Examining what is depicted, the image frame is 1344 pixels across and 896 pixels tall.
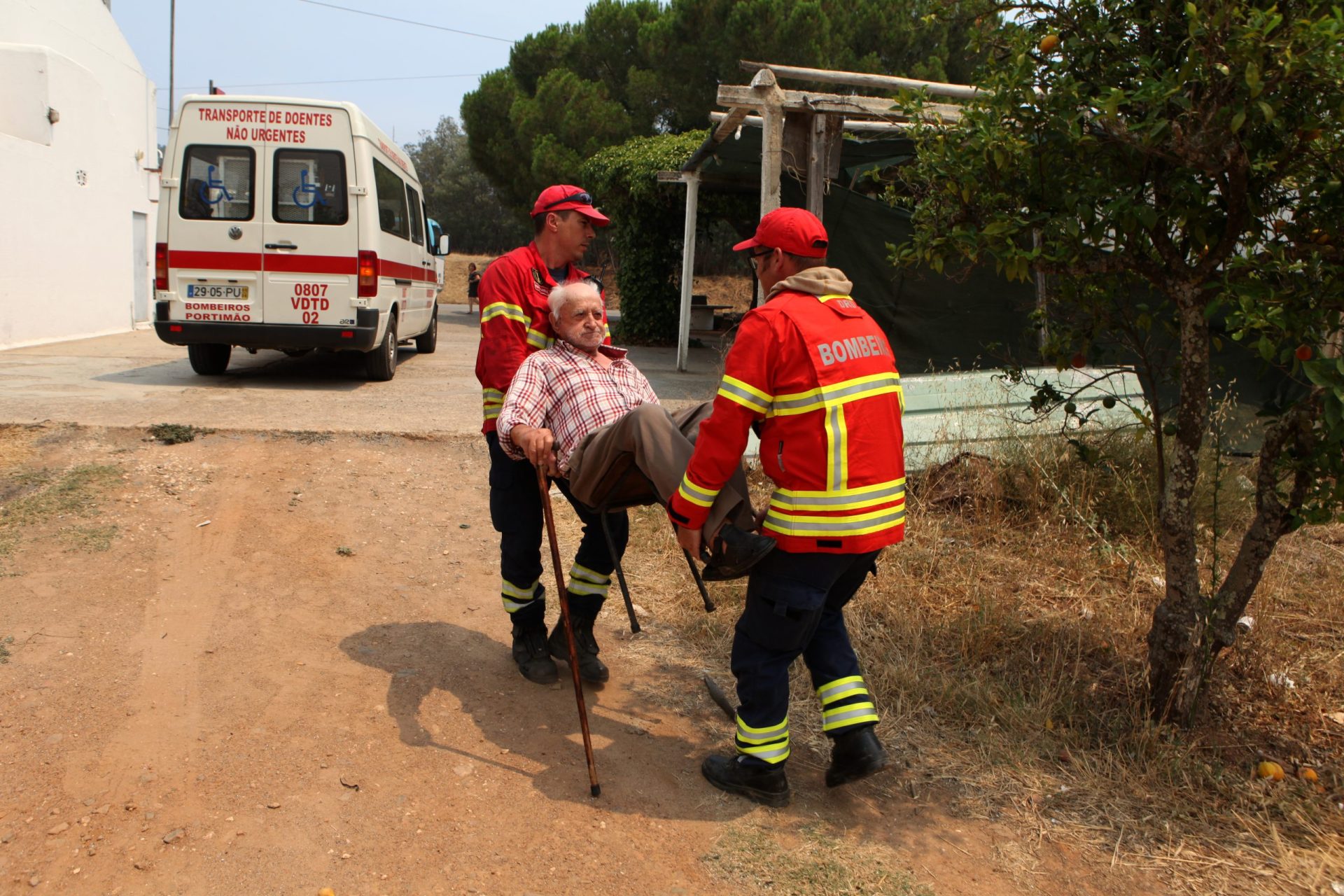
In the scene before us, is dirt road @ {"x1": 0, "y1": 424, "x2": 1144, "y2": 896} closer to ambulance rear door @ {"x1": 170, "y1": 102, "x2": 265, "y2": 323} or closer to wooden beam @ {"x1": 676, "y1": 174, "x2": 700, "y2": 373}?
ambulance rear door @ {"x1": 170, "y1": 102, "x2": 265, "y2": 323}

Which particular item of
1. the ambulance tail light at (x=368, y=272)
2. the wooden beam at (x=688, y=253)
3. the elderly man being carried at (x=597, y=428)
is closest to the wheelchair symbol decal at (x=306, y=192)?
the ambulance tail light at (x=368, y=272)

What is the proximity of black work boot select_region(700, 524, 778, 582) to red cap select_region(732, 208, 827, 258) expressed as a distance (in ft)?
2.76

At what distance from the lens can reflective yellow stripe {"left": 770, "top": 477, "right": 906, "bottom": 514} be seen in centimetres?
285

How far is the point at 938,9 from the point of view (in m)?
3.53

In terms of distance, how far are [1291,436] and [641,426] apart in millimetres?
2059

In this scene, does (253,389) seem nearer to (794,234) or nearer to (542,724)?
(542,724)

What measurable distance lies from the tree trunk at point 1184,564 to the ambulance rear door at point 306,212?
768 centimetres

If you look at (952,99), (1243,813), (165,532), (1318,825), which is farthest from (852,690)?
(952,99)

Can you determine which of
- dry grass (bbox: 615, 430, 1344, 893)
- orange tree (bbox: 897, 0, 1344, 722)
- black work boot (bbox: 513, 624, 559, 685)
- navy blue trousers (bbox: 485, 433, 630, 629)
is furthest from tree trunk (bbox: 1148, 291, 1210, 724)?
black work boot (bbox: 513, 624, 559, 685)

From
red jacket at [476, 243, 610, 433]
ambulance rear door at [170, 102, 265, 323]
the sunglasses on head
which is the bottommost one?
red jacket at [476, 243, 610, 433]

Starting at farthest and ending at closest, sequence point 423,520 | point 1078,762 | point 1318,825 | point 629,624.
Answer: point 423,520
point 629,624
point 1078,762
point 1318,825

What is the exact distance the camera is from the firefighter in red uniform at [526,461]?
12.5 feet

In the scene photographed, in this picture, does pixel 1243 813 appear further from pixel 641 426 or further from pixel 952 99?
pixel 952 99

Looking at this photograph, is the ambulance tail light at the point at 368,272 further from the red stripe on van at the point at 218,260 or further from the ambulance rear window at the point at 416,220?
the ambulance rear window at the point at 416,220
